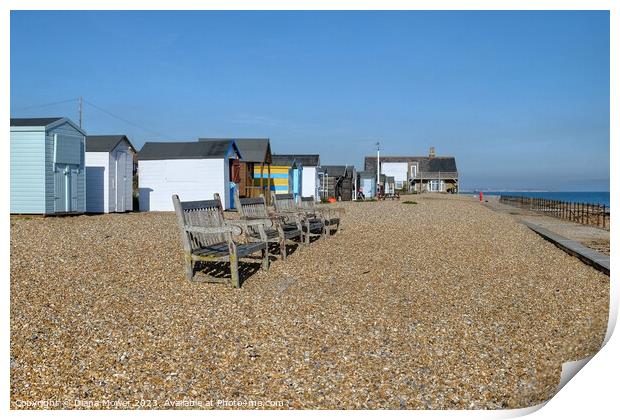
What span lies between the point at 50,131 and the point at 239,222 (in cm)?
1189

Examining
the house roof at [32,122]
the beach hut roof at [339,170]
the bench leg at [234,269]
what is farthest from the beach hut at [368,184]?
the bench leg at [234,269]

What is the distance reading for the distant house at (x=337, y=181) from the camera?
42.3m

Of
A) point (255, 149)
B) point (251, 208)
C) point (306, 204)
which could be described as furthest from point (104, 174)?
point (251, 208)

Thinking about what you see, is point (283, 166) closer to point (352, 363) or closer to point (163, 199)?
point (163, 199)

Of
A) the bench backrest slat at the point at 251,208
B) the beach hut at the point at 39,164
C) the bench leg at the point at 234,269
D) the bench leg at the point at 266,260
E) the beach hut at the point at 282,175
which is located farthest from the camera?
the beach hut at the point at 282,175

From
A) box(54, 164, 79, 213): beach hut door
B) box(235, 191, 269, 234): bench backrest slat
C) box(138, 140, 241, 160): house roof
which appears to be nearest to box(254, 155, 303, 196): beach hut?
box(138, 140, 241, 160): house roof

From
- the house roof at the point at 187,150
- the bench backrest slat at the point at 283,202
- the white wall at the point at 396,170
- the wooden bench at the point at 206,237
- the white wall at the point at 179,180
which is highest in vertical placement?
the white wall at the point at 396,170

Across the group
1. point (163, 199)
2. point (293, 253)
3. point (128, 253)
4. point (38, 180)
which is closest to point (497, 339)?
point (293, 253)

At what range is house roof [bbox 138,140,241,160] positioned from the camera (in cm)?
2278

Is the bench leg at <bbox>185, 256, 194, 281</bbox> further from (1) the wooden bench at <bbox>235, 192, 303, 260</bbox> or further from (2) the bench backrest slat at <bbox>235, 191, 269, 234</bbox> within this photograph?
(2) the bench backrest slat at <bbox>235, 191, 269, 234</bbox>

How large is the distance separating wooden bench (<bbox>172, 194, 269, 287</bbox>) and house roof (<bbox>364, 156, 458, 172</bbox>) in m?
75.4

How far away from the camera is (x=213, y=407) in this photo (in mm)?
3395

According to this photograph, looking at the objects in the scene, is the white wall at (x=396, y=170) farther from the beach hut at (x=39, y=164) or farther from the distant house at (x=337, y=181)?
the beach hut at (x=39, y=164)

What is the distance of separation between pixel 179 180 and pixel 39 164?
7.24m
